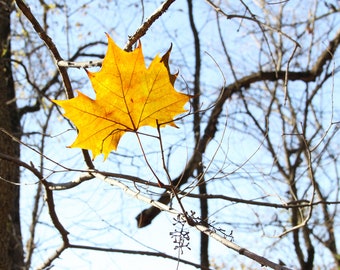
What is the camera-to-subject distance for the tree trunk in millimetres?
2750

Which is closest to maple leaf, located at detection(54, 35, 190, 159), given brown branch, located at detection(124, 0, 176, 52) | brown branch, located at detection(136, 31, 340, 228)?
brown branch, located at detection(124, 0, 176, 52)

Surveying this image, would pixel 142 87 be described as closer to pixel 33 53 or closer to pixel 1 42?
pixel 1 42

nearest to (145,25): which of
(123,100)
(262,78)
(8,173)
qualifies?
(123,100)

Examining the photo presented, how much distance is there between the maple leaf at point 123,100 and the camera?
129 centimetres

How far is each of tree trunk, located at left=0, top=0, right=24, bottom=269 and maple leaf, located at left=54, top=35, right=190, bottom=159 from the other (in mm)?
420

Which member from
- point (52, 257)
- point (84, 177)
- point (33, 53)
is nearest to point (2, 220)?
point (52, 257)

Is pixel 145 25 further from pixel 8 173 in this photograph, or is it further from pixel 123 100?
pixel 8 173

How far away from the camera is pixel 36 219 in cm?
462

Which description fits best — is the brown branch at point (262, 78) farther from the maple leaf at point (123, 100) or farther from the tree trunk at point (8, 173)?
the maple leaf at point (123, 100)

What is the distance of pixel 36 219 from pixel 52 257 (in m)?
2.15

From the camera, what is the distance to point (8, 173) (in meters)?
2.86

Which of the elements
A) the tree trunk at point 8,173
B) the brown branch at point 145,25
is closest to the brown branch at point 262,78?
the tree trunk at point 8,173

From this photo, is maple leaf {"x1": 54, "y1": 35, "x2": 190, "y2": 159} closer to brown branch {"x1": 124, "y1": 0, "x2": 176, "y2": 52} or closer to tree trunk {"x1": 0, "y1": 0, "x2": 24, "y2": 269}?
brown branch {"x1": 124, "y1": 0, "x2": 176, "y2": 52}

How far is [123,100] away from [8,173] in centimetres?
176
